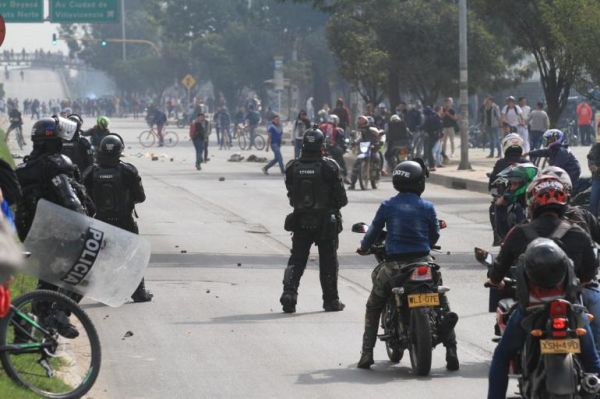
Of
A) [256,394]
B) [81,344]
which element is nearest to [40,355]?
[81,344]

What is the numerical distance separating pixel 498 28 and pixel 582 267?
4236 cm

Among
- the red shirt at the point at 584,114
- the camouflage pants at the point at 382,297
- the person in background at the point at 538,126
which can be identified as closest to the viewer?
the camouflage pants at the point at 382,297

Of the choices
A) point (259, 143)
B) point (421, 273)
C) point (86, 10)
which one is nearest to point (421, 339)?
point (421, 273)

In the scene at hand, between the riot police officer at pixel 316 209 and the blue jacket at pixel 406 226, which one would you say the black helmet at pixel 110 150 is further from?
the blue jacket at pixel 406 226

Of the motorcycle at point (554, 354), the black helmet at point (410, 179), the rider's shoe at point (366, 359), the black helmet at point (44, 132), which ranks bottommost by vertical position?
the rider's shoe at point (366, 359)

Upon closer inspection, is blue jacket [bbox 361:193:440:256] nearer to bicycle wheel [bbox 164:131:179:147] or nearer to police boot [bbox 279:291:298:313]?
police boot [bbox 279:291:298:313]

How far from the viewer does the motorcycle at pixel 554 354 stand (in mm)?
6941

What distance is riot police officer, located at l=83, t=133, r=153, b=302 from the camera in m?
14.1

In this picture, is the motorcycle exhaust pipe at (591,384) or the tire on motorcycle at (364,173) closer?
the motorcycle exhaust pipe at (591,384)

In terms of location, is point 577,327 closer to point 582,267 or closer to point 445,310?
point 582,267

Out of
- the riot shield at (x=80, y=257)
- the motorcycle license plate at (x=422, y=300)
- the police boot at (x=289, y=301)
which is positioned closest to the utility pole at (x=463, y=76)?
the police boot at (x=289, y=301)

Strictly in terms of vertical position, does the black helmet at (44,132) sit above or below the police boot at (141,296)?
above

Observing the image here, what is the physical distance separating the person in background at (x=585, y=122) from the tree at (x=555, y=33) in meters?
13.3

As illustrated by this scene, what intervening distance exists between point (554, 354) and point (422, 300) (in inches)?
116
